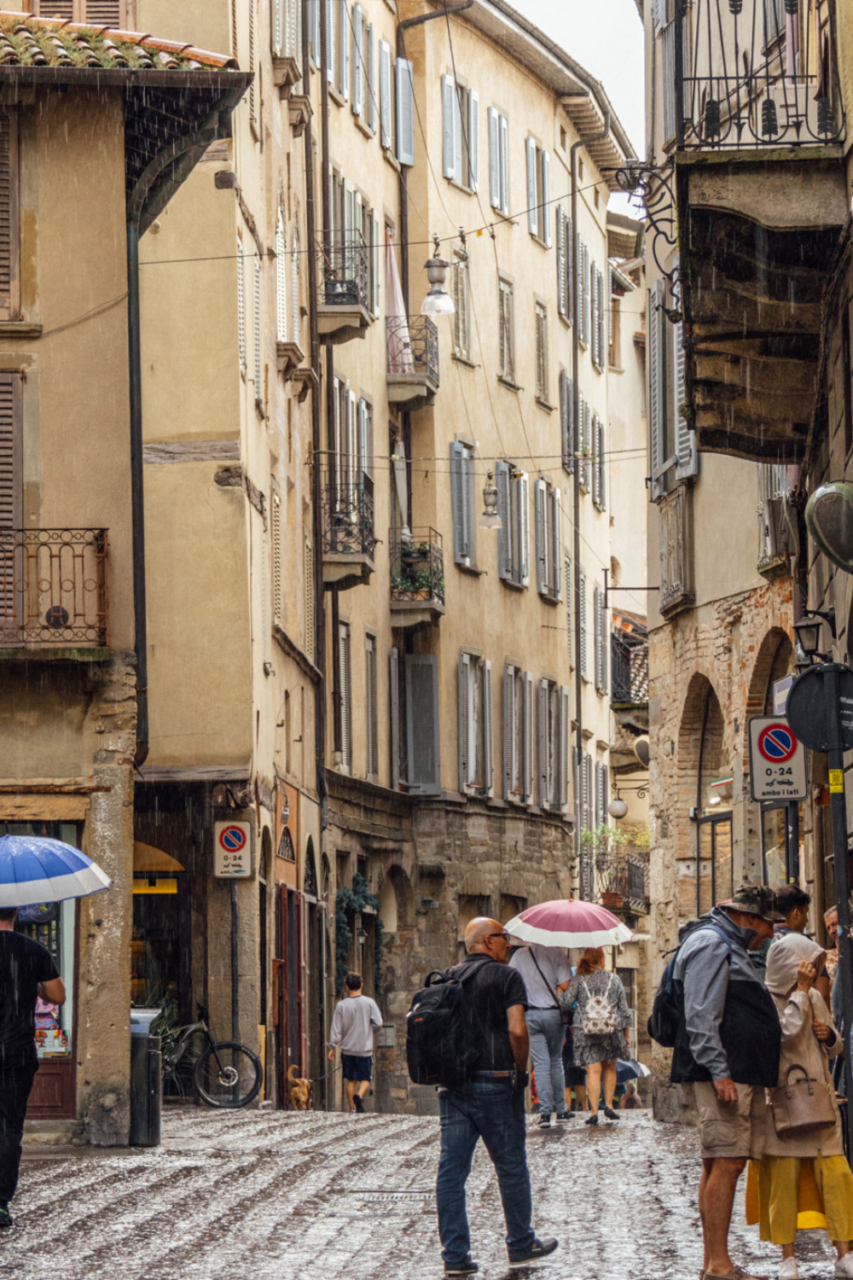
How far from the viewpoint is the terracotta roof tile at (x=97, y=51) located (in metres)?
19.9

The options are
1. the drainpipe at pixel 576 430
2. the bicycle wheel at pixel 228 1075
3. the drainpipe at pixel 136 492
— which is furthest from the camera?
the drainpipe at pixel 576 430

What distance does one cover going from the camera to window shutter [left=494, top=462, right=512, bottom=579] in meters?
44.2

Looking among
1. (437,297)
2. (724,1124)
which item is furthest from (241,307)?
Result: (724,1124)

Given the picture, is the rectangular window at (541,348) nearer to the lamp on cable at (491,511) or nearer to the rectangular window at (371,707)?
the lamp on cable at (491,511)

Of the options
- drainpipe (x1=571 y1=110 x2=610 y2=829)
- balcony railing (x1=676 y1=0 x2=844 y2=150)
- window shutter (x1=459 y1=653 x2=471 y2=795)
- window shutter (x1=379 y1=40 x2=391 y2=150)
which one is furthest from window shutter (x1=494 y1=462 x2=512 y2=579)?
balcony railing (x1=676 y1=0 x2=844 y2=150)

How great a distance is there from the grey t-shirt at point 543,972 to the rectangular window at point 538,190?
27263mm

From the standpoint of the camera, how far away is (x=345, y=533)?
34.5 m

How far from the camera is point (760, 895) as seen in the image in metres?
9.80

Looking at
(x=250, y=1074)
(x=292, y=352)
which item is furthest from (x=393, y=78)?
(x=250, y=1074)

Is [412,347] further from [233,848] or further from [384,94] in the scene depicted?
[233,848]

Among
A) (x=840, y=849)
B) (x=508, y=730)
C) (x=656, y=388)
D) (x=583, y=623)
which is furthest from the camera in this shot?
(x=583, y=623)

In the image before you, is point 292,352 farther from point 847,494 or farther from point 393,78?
point 847,494

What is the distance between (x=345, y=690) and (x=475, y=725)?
6.51m

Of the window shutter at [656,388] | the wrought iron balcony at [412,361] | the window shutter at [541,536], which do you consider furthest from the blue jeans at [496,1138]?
the window shutter at [541,536]
